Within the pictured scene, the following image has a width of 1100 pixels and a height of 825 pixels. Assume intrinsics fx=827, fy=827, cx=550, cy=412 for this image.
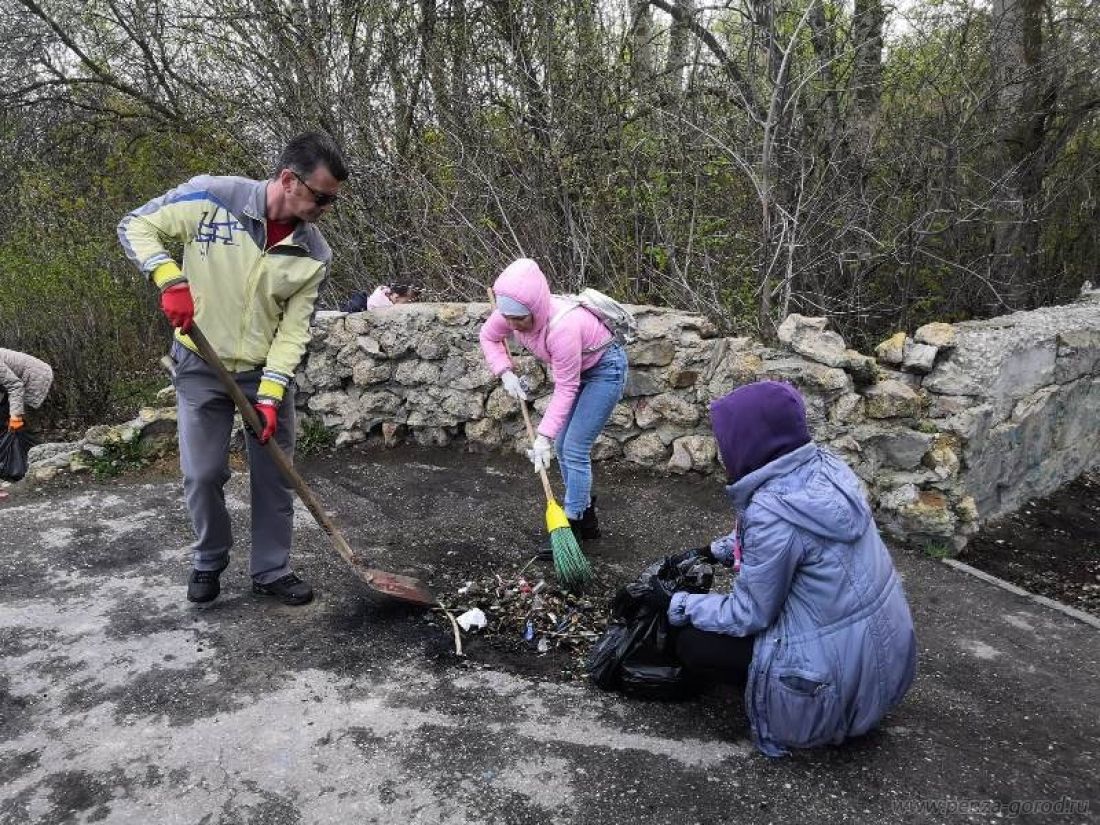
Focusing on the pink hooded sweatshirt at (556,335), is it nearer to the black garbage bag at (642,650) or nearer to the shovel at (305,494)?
the shovel at (305,494)

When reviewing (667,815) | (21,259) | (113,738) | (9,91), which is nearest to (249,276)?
(113,738)

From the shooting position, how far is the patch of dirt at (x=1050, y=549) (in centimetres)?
430

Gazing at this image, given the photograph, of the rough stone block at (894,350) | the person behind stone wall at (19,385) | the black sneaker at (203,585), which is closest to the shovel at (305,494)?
the black sneaker at (203,585)

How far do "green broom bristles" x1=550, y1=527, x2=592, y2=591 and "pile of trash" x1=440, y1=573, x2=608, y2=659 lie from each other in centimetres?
5

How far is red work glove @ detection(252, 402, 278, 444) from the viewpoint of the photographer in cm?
321

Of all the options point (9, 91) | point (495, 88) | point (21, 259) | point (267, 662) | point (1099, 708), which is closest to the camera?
point (1099, 708)

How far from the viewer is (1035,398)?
16.1ft

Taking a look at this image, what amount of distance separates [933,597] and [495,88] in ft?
18.8

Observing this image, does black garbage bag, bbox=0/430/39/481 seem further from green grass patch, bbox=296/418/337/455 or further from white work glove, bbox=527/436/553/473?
white work glove, bbox=527/436/553/473

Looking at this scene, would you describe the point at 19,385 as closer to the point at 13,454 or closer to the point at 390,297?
the point at 13,454

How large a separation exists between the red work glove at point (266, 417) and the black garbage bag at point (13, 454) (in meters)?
3.49

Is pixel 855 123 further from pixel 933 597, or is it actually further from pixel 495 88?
pixel 933 597

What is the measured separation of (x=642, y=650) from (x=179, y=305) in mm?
1993

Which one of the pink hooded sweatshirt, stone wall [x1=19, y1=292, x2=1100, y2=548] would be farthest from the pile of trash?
stone wall [x1=19, y1=292, x2=1100, y2=548]
